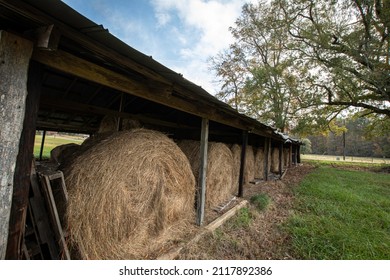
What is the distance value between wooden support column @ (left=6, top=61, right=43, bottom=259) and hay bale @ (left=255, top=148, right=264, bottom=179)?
9.04 m

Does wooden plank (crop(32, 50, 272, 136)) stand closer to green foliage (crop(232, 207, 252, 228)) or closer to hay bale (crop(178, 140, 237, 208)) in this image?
hay bale (crop(178, 140, 237, 208))

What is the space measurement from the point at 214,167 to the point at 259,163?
217 inches

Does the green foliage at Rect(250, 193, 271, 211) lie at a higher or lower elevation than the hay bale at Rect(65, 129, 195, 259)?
lower

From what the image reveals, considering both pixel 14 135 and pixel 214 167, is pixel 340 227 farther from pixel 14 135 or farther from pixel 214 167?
pixel 14 135

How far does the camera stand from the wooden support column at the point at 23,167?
154 cm

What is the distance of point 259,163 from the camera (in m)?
10.1

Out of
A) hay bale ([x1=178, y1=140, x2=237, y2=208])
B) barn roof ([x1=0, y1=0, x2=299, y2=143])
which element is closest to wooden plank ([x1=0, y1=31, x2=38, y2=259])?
barn roof ([x1=0, y1=0, x2=299, y2=143])

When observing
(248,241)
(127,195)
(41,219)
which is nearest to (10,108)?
(41,219)

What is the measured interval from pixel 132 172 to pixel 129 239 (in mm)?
907

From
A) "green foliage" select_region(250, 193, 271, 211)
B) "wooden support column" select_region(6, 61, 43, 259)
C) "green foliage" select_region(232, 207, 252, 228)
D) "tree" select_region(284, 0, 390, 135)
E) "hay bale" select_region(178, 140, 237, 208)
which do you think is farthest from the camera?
"tree" select_region(284, 0, 390, 135)

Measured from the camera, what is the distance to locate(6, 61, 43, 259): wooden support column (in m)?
1.54

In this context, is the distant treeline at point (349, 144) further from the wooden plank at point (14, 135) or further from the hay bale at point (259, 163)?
the wooden plank at point (14, 135)
